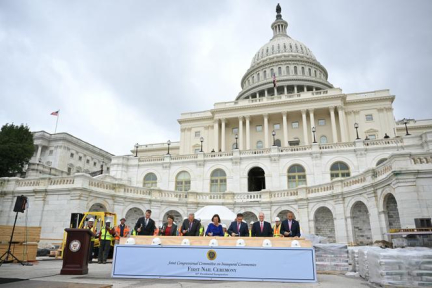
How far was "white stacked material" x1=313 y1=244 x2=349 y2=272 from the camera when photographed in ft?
39.7

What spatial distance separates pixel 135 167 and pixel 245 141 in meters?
27.6

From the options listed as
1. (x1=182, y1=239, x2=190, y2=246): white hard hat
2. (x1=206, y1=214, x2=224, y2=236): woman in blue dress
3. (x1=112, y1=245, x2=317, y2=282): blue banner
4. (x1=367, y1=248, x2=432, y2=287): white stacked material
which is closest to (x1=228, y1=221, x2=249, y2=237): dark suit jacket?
(x1=206, y1=214, x2=224, y2=236): woman in blue dress

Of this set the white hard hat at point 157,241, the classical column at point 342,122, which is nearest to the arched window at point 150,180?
the white hard hat at point 157,241

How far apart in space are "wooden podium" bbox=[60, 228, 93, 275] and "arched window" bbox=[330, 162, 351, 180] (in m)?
30.0

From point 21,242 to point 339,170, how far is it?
101 feet

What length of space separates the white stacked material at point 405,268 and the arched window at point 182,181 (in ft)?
103

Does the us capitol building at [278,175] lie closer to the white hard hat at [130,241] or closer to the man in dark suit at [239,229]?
the man in dark suit at [239,229]

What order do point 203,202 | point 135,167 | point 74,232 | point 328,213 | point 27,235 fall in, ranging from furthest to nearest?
point 135,167 → point 203,202 → point 328,213 → point 27,235 → point 74,232

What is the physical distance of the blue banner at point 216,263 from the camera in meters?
8.65

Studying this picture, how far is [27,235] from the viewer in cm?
1411

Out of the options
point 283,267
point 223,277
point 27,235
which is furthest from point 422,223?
point 27,235

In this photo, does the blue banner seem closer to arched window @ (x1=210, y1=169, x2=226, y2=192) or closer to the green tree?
arched window @ (x1=210, y1=169, x2=226, y2=192)

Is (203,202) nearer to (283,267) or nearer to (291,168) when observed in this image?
(291,168)

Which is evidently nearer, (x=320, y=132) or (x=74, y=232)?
(x=74, y=232)
